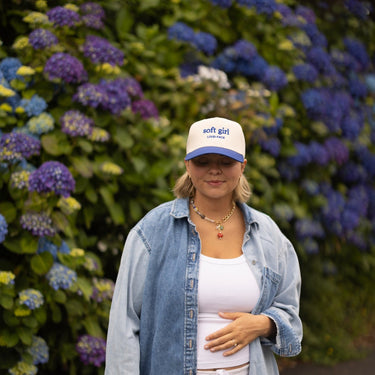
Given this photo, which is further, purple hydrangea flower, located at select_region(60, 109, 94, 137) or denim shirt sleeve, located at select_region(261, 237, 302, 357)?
purple hydrangea flower, located at select_region(60, 109, 94, 137)

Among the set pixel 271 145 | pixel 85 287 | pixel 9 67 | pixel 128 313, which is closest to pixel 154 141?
pixel 9 67

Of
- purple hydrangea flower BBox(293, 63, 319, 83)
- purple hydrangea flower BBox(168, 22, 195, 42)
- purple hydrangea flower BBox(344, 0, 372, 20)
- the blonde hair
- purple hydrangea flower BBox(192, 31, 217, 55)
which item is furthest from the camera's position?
purple hydrangea flower BBox(344, 0, 372, 20)

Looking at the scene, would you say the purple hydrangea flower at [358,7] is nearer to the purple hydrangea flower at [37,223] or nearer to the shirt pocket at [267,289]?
the purple hydrangea flower at [37,223]

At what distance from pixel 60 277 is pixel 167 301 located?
101 cm

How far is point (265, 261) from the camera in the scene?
7.16 ft

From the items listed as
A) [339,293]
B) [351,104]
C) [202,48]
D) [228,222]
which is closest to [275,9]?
[202,48]

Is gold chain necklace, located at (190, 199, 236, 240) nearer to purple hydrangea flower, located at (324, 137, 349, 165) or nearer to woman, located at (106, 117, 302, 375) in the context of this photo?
woman, located at (106, 117, 302, 375)

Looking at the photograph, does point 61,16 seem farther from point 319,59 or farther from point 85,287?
point 319,59

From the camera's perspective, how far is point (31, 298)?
2816 millimetres

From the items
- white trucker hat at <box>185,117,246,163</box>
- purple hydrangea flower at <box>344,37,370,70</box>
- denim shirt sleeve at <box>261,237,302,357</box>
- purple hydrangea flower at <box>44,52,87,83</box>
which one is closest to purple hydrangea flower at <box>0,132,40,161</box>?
purple hydrangea flower at <box>44,52,87,83</box>

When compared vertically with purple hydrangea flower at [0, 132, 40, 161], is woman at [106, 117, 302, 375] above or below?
above

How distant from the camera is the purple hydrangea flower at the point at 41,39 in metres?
3.22

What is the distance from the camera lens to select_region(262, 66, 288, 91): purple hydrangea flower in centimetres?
480

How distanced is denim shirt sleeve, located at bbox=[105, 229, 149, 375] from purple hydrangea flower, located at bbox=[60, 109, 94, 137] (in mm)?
1250
